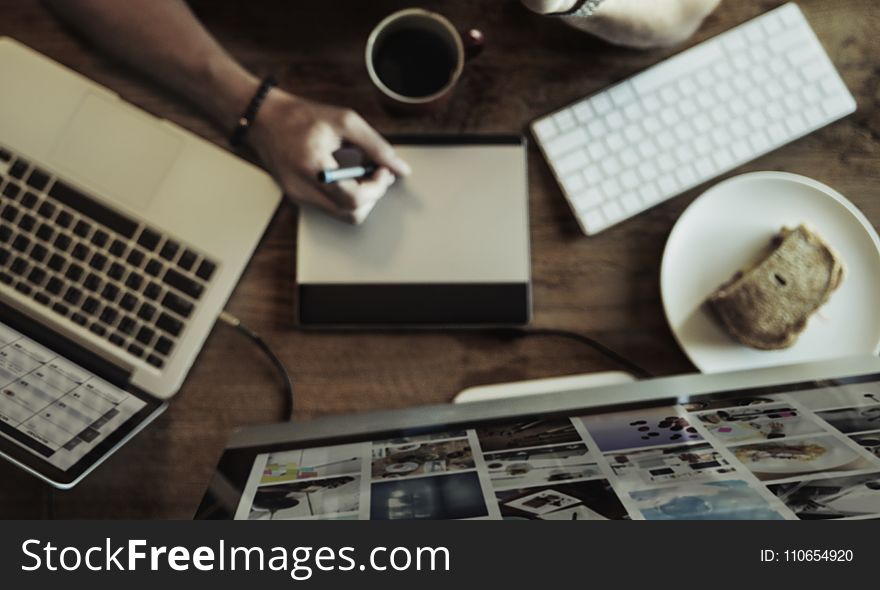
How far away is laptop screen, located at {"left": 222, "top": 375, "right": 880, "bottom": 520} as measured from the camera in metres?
0.40

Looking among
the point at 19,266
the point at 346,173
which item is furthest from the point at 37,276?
the point at 346,173

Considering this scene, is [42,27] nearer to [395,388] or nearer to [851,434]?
[395,388]

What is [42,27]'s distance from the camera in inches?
29.9

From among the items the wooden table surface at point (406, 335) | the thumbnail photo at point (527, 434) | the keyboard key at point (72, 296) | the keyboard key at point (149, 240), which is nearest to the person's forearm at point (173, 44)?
the wooden table surface at point (406, 335)

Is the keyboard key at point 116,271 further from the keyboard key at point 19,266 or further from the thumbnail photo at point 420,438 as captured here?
the thumbnail photo at point 420,438

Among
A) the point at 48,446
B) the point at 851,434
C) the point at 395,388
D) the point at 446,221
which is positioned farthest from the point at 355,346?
the point at 851,434

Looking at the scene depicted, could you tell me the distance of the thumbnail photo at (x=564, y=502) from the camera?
397 millimetres

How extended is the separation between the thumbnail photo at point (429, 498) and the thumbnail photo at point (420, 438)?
46 mm

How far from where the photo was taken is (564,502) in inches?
16.4

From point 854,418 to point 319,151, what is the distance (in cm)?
56

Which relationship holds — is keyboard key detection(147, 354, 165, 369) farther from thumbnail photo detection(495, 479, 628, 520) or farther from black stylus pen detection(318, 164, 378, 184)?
thumbnail photo detection(495, 479, 628, 520)

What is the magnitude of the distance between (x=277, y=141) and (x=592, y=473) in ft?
1.65

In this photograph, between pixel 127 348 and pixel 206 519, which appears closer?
pixel 206 519

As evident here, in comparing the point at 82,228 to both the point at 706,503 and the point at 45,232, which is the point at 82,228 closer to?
the point at 45,232
